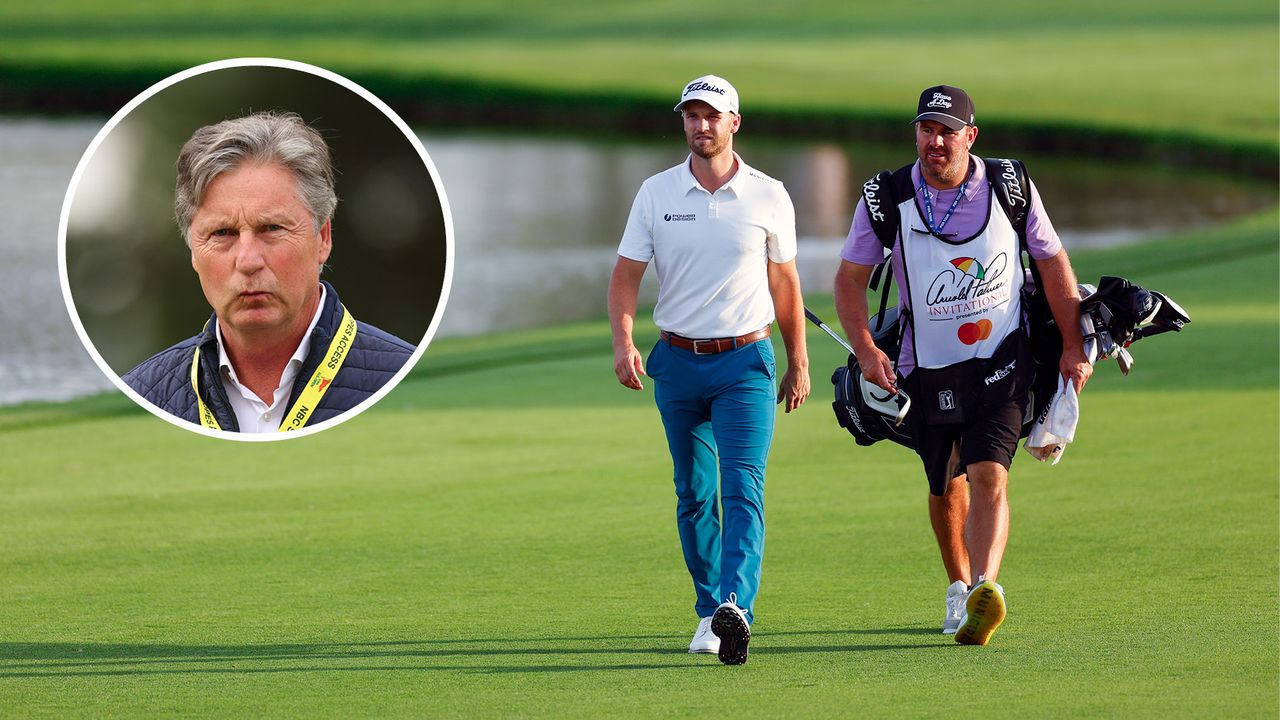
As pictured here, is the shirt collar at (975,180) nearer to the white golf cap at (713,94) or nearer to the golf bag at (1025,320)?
the golf bag at (1025,320)

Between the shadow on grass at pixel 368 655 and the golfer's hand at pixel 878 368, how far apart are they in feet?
3.08

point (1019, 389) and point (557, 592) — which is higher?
point (1019, 389)

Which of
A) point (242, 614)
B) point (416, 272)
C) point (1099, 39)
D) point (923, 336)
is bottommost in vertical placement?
point (242, 614)

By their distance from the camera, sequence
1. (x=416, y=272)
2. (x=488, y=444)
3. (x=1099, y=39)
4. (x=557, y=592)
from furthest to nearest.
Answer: (x=1099, y=39), (x=488, y=444), (x=557, y=592), (x=416, y=272)

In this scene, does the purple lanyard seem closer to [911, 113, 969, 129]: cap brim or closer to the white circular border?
[911, 113, 969, 129]: cap brim

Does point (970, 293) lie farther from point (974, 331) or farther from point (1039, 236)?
point (1039, 236)

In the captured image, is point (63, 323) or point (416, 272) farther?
point (63, 323)

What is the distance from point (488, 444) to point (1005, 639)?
17.9 ft

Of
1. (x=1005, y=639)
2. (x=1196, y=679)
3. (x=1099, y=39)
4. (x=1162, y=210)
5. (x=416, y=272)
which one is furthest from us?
(x=1099, y=39)

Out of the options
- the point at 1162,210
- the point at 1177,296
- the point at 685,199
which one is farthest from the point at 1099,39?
the point at 685,199

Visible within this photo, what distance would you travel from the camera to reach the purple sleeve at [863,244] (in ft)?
21.9

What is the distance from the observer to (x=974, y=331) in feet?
21.8

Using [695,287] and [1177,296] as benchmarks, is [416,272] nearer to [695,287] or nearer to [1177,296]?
[695,287]

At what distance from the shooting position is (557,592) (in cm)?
730
